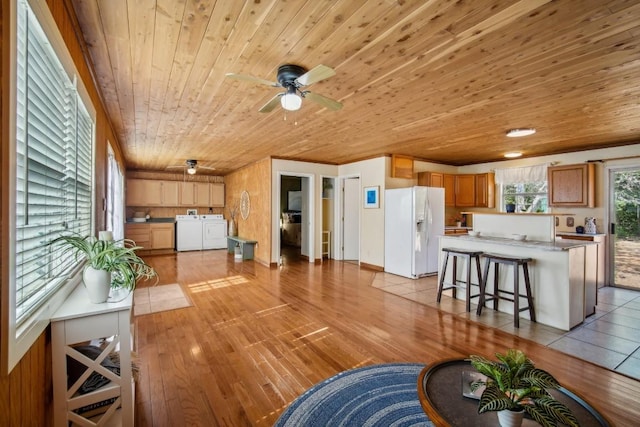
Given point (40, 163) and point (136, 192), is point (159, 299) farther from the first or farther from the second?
point (136, 192)

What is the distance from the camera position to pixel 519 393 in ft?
3.61

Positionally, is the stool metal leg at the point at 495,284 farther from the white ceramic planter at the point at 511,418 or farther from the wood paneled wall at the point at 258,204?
the wood paneled wall at the point at 258,204

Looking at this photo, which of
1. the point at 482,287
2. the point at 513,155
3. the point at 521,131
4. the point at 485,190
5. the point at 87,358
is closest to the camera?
the point at 87,358

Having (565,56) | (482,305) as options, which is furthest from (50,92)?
(482,305)

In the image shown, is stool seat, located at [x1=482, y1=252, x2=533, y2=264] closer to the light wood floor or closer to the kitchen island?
the kitchen island

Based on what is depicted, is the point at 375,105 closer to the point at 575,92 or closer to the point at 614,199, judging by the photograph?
the point at 575,92

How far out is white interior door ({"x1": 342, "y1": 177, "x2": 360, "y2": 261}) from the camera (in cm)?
702

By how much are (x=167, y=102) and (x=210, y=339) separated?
8.24 ft

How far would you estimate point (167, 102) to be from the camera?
3203 millimetres

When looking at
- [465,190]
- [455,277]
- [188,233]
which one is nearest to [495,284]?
[455,277]

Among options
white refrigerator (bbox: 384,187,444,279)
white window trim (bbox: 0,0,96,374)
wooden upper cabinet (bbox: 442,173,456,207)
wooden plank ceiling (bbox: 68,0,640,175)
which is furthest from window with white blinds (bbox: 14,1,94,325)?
wooden upper cabinet (bbox: 442,173,456,207)

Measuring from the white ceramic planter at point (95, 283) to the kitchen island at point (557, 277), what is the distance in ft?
12.8

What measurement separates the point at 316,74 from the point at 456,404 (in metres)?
2.04

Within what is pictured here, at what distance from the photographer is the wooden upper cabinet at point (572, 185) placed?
16.8ft
